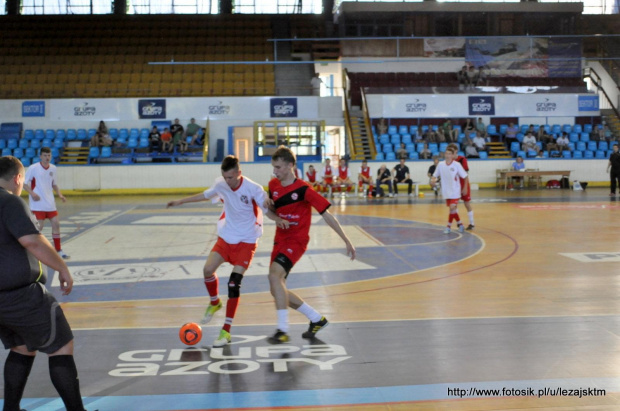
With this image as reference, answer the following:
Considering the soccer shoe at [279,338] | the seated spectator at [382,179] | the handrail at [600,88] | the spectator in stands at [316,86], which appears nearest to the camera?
the soccer shoe at [279,338]

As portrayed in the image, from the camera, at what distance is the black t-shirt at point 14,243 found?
393 cm

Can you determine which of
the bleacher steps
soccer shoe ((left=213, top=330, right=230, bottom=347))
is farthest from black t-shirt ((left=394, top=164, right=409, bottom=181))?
soccer shoe ((left=213, top=330, right=230, bottom=347))

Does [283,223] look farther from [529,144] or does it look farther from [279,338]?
[529,144]

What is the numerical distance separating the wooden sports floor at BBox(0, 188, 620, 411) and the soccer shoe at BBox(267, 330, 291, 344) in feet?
0.31

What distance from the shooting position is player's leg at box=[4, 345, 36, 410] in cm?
421

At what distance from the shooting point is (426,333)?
6.31 m

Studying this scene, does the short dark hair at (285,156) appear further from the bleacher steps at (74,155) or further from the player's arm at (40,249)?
the bleacher steps at (74,155)

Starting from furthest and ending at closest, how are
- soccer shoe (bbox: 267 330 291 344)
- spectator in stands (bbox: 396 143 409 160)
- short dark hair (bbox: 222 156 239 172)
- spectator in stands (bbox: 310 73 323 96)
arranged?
spectator in stands (bbox: 310 73 323 96)
spectator in stands (bbox: 396 143 409 160)
short dark hair (bbox: 222 156 239 172)
soccer shoe (bbox: 267 330 291 344)

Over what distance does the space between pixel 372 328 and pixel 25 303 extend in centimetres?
349

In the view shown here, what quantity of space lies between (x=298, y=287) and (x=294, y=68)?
30.8m

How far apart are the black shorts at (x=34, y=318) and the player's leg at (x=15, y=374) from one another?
175 mm

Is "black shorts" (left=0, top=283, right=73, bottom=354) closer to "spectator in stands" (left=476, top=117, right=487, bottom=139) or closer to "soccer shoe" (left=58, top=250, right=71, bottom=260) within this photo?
"soccer shoe" (left=58, top=250, right=71, bottom=260)

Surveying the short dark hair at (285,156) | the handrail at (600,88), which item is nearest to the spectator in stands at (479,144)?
the handrail at (600,88)

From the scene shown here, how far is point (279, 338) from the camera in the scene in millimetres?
6176
